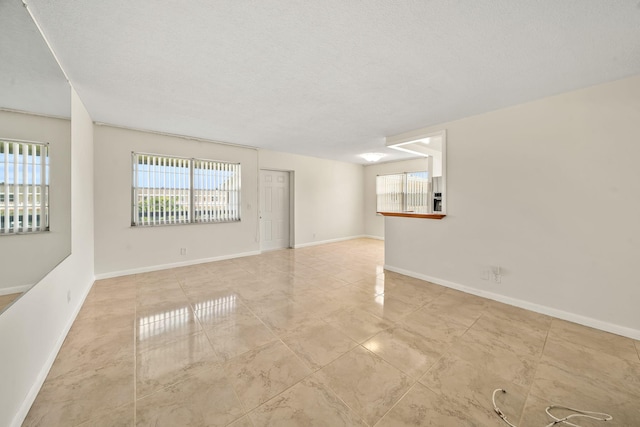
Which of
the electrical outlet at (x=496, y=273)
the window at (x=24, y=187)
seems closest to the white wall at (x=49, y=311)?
the window at (x=24, y=187)

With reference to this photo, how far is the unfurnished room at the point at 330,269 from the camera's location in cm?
146

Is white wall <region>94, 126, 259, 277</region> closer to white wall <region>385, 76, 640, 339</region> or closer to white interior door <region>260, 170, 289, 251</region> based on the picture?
white interior door <region>260, 170, 289, 251</region>

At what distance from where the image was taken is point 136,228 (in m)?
A: 4.00

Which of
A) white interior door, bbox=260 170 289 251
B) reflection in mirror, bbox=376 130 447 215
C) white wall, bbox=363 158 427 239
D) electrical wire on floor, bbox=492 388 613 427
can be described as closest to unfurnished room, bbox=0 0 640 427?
electrical wire on floor, bbox=492 388 613 427

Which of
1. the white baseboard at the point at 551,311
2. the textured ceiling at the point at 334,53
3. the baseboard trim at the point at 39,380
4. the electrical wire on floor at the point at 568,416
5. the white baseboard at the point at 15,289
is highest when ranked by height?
the textured ceiling at the point at 334,53

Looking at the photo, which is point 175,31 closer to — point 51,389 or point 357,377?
point 51,389

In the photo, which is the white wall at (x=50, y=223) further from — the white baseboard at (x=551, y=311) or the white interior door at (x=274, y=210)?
the white baseboard at (x=551, y=311)

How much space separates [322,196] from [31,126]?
5684 millimetres

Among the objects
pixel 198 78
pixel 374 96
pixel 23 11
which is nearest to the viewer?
pixel 23 11

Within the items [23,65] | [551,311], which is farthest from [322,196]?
[23,65]

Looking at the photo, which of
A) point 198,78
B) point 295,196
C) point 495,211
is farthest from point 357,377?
point 295,196

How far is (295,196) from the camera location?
6.21 m

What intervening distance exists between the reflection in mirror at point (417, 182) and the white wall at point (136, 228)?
3585 mm

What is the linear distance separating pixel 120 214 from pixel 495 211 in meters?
5.72
